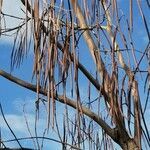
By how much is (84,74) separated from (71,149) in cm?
26

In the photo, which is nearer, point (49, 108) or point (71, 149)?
point (49, 108)

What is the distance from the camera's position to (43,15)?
0.86 metres

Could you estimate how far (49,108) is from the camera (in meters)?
0.69

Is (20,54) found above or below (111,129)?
above

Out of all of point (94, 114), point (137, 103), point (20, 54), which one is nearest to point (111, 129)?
point (94, 114)

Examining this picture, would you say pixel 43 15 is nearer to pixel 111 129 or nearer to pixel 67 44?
pixel 67 44

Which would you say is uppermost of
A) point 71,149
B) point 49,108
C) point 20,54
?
point 20,54

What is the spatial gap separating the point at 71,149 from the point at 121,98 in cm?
20

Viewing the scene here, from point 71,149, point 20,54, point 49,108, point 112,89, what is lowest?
point 49,108

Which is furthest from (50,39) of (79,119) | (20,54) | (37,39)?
(20,54)

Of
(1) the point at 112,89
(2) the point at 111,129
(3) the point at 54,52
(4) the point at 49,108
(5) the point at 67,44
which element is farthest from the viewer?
(2) the point at 111,129

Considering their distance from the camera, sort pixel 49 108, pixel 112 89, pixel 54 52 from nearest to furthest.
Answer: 1. pixel 49 108
2. pixel 54 52
3. pixel 112 89

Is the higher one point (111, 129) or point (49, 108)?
point (111, 129)

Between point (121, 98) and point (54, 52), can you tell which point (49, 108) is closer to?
point (54, 52)
